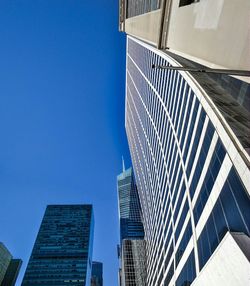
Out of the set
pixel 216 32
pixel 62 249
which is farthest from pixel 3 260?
pixel 216 32

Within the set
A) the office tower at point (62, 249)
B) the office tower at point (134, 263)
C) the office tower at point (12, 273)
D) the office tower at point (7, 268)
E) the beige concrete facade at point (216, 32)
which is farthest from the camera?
the office tower at point (12, 273)

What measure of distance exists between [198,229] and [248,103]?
50.4 ft

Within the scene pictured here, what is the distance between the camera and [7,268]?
15362 centimetres

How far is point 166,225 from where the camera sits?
5356cm

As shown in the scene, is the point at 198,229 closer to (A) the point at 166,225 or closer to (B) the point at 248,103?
(B) the point at 248,103

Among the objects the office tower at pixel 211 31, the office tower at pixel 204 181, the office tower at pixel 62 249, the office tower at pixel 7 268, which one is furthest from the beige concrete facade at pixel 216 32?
the office tower at pixel 7 268

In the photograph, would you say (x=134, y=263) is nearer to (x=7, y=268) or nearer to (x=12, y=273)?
(x=12, y=273)

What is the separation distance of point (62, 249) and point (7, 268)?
121ft

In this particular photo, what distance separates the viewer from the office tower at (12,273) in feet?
486

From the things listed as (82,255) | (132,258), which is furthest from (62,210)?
(132,258)

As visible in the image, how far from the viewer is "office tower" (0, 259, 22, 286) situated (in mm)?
148250

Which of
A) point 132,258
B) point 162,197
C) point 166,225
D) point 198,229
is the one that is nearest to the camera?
point 198,229

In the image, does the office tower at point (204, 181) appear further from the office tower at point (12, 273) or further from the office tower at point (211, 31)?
the office tower at point (12, 273)

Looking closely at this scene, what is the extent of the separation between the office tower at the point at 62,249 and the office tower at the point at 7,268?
1582cm
